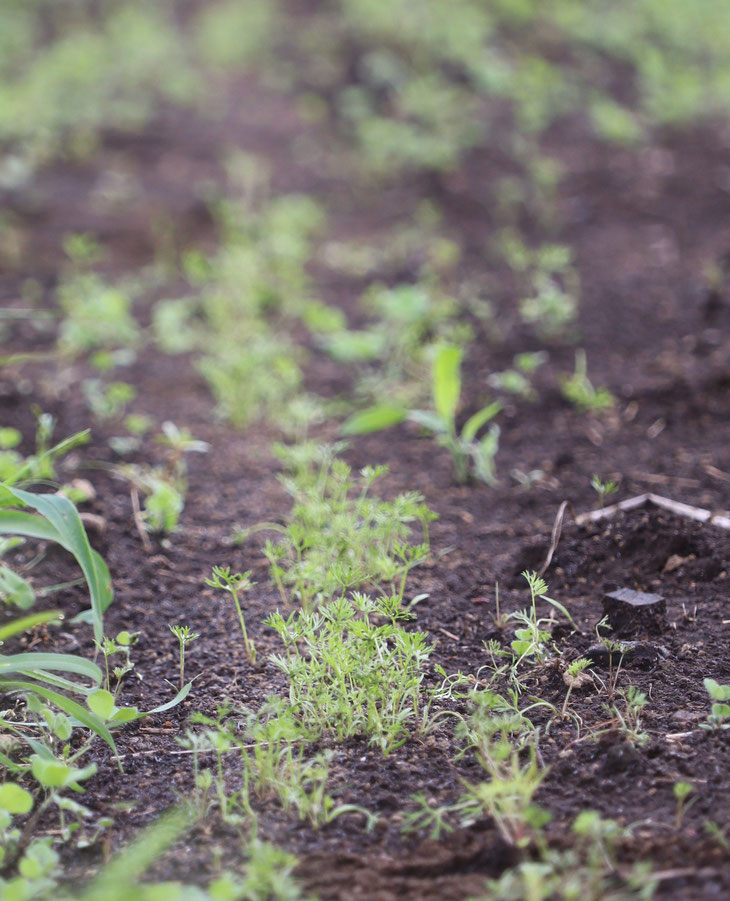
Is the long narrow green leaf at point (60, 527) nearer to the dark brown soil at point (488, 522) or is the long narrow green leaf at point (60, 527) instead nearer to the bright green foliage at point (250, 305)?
the dark brown soil at point (488, 522)

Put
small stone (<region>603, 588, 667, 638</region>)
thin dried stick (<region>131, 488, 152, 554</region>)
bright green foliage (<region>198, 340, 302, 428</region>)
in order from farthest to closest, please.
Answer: bright green foliage (<region>198, 340, 302, 428</region>), thin dried stick (<region>131, 488, 152, 554</region>), small stone (<region>603, 588, 667, 638</region>)

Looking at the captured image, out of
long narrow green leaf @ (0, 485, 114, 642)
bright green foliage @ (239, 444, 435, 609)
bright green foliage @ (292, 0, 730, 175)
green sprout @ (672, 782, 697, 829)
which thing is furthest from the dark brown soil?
bright green foliage @ (292, 0, 730, 175)

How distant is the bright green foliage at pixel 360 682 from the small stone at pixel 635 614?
1.52ft

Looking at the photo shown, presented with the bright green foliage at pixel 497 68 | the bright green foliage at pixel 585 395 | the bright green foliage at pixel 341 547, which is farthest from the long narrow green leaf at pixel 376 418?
the bright green foliage at pixel 497 68

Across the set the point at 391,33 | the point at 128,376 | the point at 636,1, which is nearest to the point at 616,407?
the point at 128,376

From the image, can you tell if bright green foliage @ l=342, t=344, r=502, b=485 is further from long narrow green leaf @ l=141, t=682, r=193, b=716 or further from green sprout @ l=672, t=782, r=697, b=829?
green sprout @ l=672, t=782, r=697, b=829

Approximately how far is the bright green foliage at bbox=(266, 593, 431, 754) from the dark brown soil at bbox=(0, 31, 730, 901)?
50 mm

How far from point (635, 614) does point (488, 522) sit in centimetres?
68

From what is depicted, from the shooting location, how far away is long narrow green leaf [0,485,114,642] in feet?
5.41

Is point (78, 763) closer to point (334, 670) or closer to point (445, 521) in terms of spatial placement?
point (334, 670)

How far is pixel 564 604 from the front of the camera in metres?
2.00

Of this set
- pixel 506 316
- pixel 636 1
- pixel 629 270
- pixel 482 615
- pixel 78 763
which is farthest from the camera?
pixel 636 1

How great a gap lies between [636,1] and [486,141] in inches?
103

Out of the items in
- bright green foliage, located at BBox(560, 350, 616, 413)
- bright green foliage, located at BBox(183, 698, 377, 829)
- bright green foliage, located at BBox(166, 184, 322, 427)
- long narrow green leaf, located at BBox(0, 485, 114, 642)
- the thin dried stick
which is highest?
long narrow green leaf, located at BBox(0, 485, 114, 642)
